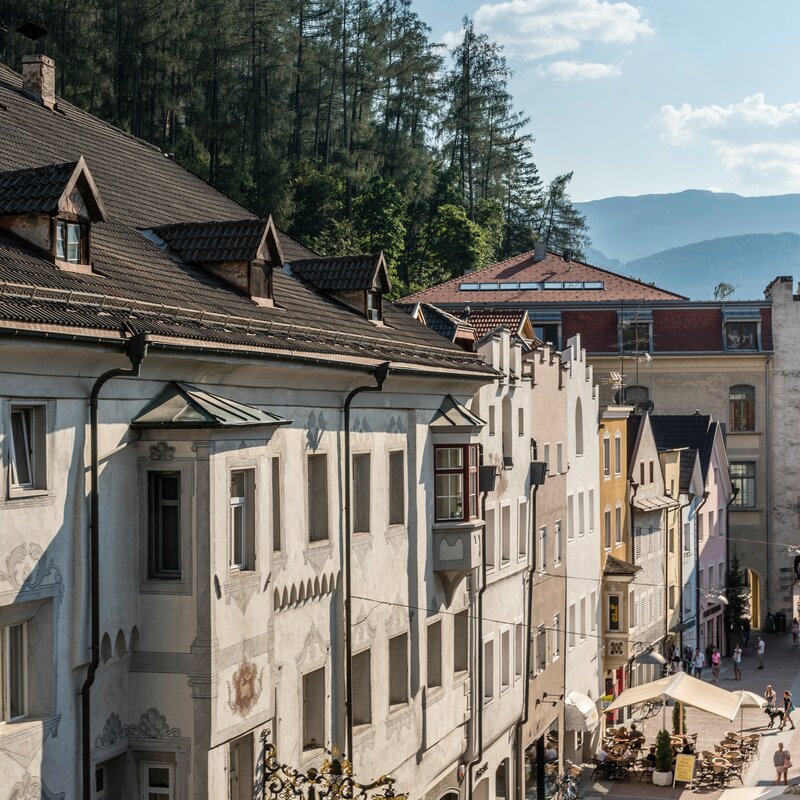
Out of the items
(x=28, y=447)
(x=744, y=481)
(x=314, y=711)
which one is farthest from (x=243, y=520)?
(x=744, y=481)

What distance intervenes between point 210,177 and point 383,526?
63203mm

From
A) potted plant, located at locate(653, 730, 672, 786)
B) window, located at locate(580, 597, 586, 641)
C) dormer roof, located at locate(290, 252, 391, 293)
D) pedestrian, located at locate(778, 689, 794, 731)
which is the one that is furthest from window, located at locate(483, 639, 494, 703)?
pedestrian, located at locate(778, 689, 794, 731)

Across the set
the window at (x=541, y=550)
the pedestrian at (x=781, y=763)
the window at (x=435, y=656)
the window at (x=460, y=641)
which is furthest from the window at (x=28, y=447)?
the pedestrian at (x=781, y=763)

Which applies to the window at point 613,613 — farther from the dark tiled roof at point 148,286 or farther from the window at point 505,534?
the dark tiled roof at point 148,286

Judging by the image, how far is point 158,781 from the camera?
16375 millimetres

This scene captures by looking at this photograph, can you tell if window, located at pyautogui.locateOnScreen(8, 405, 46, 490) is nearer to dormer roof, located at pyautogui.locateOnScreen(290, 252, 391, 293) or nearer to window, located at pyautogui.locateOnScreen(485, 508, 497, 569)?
dormer roof, located at pyautogui.locateOnScreen(290, 252, 391, 293)

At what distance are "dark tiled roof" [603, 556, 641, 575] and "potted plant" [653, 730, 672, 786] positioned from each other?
6.93 metres

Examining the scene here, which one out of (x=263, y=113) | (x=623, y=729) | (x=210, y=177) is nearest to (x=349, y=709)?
(x=623, y=729)

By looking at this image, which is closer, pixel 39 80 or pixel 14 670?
pixel 14 670

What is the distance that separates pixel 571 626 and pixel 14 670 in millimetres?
29574

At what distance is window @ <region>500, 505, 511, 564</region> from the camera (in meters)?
34.0

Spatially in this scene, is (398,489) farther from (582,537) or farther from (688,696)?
(582,537)

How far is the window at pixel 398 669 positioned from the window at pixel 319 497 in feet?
12.2

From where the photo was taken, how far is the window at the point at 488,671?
31.2 metres
